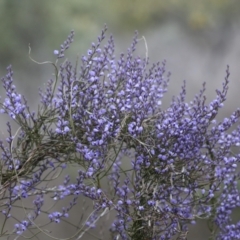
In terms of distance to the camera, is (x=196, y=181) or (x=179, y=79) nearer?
(x=196, y=181)

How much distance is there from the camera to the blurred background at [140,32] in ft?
5.48

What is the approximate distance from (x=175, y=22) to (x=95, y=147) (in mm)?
981

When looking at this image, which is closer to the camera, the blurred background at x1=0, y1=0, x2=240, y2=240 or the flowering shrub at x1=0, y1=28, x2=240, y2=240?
the flowering shrub at x1=0, y1=28, x2=240, y2=240

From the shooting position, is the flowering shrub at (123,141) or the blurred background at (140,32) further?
the blurred background at (140,32)

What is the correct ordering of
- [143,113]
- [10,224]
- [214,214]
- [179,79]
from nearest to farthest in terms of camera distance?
[143,113]
[214,214]
[10,224]
[179,79]

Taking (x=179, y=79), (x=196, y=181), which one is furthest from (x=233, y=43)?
(x=196, y=181)

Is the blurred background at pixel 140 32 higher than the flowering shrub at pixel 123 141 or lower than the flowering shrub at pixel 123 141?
higher

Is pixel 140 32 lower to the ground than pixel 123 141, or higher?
higher

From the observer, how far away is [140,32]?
5.58 ft

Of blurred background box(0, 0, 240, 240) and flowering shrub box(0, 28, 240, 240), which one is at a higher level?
blurred background box(0, 0, 240, 240)

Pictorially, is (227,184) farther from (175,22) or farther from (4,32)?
(4,32)

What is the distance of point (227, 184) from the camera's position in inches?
42.1

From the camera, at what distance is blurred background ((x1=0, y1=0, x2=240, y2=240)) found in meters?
1.67

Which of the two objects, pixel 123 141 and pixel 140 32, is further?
pixel 140 32
